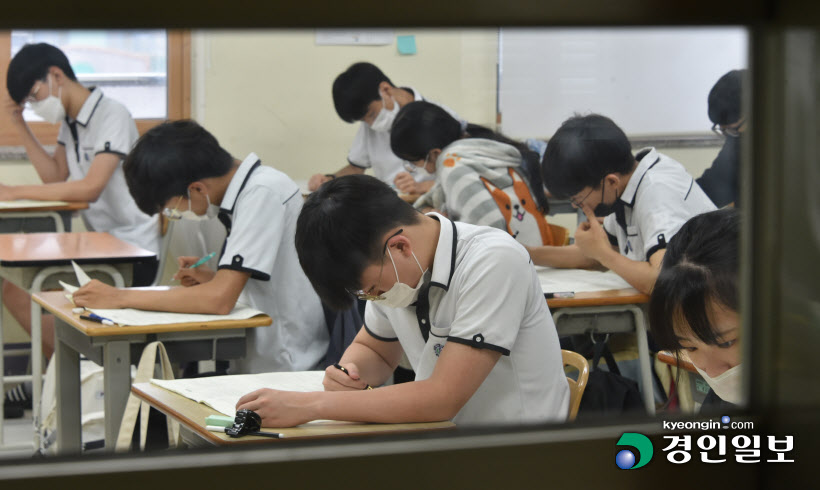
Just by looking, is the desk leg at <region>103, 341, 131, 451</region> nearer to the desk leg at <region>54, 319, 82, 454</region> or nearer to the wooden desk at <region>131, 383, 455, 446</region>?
→ the desk leg at <region>54, 319, 82, 454</region>

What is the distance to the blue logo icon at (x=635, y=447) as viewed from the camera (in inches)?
14.4

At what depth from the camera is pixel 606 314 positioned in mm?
2443

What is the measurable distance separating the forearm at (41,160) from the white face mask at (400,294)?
108 inches

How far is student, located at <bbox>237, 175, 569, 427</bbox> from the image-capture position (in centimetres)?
128

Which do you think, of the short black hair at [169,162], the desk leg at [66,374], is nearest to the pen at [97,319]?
the desk leg at [66,374]

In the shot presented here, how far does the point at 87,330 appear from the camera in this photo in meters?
2.00

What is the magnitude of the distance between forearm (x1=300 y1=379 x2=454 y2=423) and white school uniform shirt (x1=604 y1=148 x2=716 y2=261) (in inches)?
50.8

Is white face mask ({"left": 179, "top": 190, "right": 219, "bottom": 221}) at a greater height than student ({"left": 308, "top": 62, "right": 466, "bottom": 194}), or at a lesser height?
lesser

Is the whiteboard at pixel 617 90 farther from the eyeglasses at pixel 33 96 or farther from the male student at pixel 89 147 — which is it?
the eyeglasses at pixel 33 96

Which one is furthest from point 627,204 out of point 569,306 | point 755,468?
point 755,468

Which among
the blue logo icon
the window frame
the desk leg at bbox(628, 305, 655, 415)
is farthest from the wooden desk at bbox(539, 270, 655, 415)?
the blue logo icon

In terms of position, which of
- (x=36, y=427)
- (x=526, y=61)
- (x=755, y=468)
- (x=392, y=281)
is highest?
(x=526, y=61)

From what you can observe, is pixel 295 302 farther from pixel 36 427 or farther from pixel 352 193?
pixel 352 193

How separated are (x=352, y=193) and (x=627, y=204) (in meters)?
1.39
